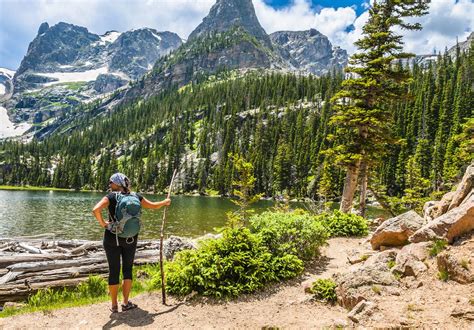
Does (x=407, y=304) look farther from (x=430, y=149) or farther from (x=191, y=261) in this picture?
(x=430, y=149)

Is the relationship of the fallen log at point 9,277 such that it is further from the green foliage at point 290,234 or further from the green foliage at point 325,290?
the green foliage at point 325,290

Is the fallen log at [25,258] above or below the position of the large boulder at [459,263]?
below

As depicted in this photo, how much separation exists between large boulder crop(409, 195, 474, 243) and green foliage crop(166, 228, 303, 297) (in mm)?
4040

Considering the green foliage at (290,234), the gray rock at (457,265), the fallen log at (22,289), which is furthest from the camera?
the fallen log at (22,289)

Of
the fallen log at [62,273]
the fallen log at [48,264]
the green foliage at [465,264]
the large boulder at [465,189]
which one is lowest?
the fallen log at [62,273]

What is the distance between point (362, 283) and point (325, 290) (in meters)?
1.08

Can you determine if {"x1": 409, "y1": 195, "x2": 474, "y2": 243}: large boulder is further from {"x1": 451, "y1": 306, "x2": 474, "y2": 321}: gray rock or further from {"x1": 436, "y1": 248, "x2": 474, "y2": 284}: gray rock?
{"x1": 451, "y1": 306, "x2": 474, "y2": 321}: gray rock

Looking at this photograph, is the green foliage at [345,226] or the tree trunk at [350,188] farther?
Answer: the tree trunk at [350,188]

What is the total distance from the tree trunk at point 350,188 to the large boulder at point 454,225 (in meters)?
11.4

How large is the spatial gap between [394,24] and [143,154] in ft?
525

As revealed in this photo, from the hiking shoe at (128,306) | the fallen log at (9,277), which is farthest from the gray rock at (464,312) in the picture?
the fallen log at (9,277)

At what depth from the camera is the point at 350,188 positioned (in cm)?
1961

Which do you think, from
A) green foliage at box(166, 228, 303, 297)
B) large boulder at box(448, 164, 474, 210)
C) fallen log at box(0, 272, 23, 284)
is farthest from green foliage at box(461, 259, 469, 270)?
fallen log at box(0, 272, 23, 284)

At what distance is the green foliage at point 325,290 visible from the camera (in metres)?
7.94
